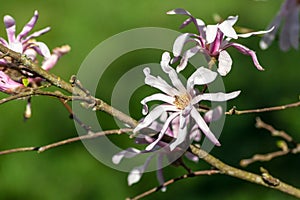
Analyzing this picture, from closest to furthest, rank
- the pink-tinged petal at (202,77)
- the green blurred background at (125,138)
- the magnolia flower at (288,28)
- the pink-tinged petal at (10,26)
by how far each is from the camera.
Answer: the pink-tinged petal at (202,77), the pink-tinged petal at (10,26), the magnolia flower at (288,28), the green blurred background at (125,138)

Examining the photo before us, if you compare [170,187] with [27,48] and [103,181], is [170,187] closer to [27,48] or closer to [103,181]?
[103,181]

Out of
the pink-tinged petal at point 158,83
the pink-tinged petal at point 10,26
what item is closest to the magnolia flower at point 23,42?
the pink-tinged petal at point 10,26

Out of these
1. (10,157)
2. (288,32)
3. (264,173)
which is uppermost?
(288,32)

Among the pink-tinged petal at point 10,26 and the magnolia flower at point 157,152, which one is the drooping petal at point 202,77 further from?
the pink-tinged petal at point 10,26

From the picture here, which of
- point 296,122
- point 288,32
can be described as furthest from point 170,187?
point 288,32

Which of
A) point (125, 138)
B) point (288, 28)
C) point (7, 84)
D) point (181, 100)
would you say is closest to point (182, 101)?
point (181, 100)
